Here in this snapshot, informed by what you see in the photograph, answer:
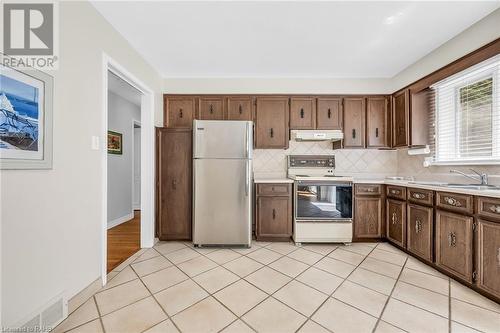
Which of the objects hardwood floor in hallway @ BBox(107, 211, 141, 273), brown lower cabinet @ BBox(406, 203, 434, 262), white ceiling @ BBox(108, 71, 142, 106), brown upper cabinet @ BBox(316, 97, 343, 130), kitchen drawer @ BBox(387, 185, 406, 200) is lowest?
hardwood floor in hallway @ BBox(107, 211, 141, 273)

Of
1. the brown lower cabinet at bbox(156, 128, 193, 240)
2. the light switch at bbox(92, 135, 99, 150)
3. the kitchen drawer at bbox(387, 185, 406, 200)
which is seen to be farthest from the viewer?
the brown lower cabinet at bbox(156, 128, 193, 240)

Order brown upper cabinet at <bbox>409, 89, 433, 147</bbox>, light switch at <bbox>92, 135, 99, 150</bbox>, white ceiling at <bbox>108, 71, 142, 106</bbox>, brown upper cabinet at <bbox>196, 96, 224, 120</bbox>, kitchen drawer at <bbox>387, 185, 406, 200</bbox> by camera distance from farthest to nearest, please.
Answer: white ceiling at <bbox>108, 71, 142, 106</bbox>
brown upper cabinet at <bbox>196, 96, 224, 120</bbox>
brown upper cabinet at <bbox>409, 89, 433, 147</bbox>
kitchen drawer at <bbox>387, 185, 406, 200</bbox>
light switch at <bbox>92, 135, 99, 150</bbox>

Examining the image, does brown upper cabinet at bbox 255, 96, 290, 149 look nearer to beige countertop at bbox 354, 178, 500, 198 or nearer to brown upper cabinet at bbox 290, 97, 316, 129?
brown upper cabinet at bbox 290, 97, 316, 129

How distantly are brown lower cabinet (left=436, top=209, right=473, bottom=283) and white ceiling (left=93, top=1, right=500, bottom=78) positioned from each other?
6.31 ft

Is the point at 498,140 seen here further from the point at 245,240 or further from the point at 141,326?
the point at 141,326

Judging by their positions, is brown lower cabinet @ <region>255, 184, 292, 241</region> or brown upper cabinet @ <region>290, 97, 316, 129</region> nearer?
brown lower cabinet @ <region>255, 184, 292, 241</region>

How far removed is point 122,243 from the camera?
9.72 ft

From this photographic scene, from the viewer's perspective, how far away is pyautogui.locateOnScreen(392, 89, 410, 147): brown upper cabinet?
9.47ft

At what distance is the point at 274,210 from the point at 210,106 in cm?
189

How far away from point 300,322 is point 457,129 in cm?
285

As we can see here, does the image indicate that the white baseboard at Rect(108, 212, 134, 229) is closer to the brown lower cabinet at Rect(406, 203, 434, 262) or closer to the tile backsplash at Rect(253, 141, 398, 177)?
the tile backsplash at Rect(253, 141, 398, 177)

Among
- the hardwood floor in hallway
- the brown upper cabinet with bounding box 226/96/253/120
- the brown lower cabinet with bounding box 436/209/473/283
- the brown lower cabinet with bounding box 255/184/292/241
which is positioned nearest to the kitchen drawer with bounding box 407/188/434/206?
the brown lower cabinet with bounding box 436/209/473/283

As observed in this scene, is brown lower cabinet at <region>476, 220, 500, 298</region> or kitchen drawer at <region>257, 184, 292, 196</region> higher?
kitchen drawer at <region>257, 184, 292, 196</region>

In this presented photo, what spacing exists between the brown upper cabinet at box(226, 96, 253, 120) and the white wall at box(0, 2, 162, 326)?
1.60 metres
